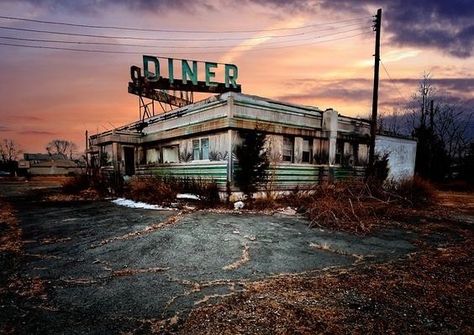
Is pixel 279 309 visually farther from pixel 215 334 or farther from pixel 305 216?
pixel 305 216

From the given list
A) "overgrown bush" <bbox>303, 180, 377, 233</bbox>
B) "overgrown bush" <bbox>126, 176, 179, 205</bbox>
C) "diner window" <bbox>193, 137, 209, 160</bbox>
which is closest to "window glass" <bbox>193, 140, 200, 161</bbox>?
"diner window" <bbox>193, 137, 209, 160</bbox>

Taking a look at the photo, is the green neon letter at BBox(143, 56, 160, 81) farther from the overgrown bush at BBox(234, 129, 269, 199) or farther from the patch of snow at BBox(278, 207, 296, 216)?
the patch of snow at BBox(278, 207, 296, 216)

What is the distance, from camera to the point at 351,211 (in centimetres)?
919

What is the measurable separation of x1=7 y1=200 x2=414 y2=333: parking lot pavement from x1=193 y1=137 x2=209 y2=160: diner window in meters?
4.77

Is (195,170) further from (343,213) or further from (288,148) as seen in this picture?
(343,213)

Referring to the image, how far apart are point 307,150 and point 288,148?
1403mm

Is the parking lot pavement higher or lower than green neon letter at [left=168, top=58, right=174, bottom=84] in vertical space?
lower

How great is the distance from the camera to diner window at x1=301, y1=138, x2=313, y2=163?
1505 centimetres

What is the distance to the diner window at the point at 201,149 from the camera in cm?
1365

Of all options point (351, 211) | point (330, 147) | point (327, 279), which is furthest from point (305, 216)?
point (330, 147)

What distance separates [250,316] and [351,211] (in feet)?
23.0

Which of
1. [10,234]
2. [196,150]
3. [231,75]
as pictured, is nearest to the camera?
[10,234]

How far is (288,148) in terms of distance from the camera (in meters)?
14.4

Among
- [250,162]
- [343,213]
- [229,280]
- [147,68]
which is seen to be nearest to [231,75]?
[147,68]
